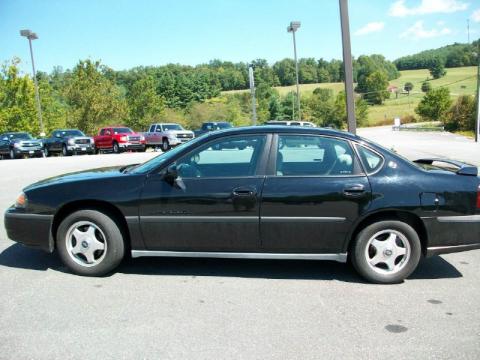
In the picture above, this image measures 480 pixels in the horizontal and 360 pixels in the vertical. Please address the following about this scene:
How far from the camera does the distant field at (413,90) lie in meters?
103

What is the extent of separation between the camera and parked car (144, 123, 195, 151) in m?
28.4

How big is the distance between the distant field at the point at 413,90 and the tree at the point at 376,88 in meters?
2.40

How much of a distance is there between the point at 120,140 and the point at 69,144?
3.17 meters

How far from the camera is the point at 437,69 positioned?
135750mm

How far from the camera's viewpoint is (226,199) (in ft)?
14.6

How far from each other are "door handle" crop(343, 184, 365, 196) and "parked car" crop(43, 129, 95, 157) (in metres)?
26.8

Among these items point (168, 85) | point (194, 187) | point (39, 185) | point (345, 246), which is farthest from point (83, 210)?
point (168, 85)

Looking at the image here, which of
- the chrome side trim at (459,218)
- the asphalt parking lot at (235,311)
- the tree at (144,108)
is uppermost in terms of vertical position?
the tree at (144,108)

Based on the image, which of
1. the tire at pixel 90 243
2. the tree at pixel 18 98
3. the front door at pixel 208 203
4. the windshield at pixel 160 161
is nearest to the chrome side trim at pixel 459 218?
the front door at pixel 208 203

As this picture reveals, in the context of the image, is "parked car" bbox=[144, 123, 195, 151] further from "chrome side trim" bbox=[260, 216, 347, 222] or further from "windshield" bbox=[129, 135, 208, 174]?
"chrome side trim" bbox=[260, 216, 347, 222]

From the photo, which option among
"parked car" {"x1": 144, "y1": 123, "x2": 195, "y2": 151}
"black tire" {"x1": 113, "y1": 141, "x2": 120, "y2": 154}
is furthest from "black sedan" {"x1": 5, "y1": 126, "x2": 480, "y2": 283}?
"black tire" {"x1": 113, "y1": 141, "x2": 120, "y2": 154}

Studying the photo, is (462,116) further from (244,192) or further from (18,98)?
(244,192)

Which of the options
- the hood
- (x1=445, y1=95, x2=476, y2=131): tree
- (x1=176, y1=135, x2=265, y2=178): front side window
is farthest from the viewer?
(x1=445, y1=95, x2=476, y2=131): tree

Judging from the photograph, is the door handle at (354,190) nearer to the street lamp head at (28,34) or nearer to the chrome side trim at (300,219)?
the chrome side trim at (300,219)
